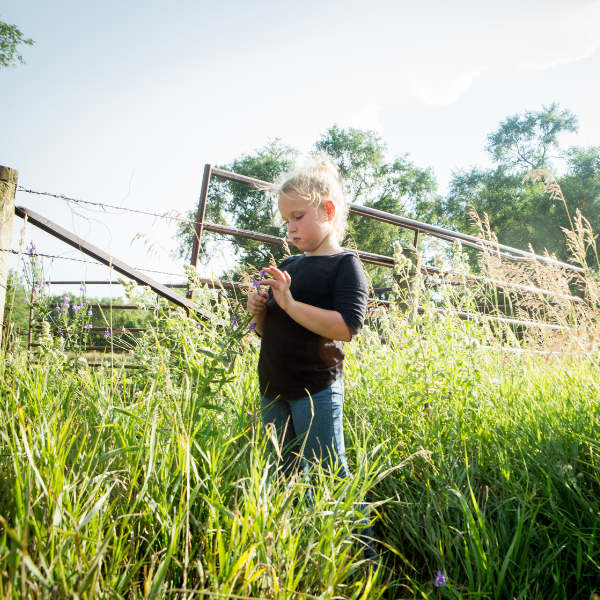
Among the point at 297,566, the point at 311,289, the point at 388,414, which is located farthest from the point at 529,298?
the point at 297,566

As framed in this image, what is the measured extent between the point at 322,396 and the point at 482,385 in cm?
89

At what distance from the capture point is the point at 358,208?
3564 mm

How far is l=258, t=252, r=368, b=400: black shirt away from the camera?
1.43 m

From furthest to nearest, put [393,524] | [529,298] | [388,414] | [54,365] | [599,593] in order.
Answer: [529,298]
[54,365]
[388,414]
[393,524]
[599,593]

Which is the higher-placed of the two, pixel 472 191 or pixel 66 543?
pixel 472 191

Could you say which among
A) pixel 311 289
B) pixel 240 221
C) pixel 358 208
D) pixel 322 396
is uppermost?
pixel 240 221

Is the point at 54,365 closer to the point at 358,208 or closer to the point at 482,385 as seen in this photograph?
the point at 482,385

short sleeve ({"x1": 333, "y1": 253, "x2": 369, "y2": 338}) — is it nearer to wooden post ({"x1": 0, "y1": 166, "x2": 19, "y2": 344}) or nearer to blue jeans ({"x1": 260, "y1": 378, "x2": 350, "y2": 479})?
blue jeans ({"x1": 260, "y1": 378, "x2": 350, "y2": 479})

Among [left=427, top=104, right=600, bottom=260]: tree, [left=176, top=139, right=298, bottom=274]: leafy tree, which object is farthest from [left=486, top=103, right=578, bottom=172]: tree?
[left=176, top=139, right=298, bottom=274]: leafy tree

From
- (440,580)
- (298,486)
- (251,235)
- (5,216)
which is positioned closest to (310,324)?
(298,486)

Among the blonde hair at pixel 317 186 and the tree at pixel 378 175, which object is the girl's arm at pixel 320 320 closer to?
the blonde hair at pixel 317 186

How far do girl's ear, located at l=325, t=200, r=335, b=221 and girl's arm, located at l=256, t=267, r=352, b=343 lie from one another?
15.5 inches

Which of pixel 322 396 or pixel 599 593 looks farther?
pixel 322 396

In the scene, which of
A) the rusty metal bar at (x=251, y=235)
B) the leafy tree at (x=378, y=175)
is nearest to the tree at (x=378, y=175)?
the leafy tree at (x=378, y=175)
